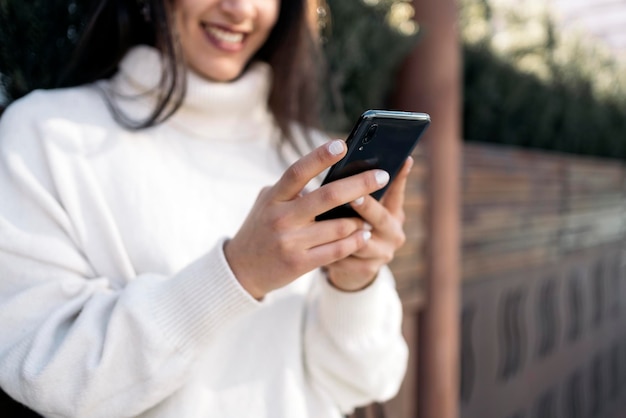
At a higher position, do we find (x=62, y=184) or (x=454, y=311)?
(x=62, y=184)

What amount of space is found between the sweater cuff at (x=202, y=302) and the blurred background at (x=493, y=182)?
0.69 m

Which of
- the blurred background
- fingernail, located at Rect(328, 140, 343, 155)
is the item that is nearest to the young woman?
fingernail, located at Rect(328, 140, 343, 155)

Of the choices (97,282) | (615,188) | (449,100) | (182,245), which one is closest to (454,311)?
(449,100)

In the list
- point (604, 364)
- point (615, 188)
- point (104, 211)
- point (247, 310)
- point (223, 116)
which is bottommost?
point (604, 364)

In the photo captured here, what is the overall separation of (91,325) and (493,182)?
2.24 meters

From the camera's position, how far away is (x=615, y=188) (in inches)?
182

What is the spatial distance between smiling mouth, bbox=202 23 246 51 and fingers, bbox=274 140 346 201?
46 cm

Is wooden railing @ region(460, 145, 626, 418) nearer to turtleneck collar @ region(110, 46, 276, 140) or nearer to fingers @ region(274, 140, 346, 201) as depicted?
turtleneck collar @ region(110, 46, 276, 140)

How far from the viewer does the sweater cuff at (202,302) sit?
34.2 inches

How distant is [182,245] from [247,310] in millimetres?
220

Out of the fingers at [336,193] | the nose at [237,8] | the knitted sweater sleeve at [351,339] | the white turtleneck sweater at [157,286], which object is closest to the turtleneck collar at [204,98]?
the white turtleneck sweater at [157,286]

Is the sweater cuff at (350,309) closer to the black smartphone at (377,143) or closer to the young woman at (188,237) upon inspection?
the young woman at (188,237)

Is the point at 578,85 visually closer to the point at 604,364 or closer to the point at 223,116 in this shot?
the point at 604,364

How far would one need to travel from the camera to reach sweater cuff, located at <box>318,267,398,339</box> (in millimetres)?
1100
